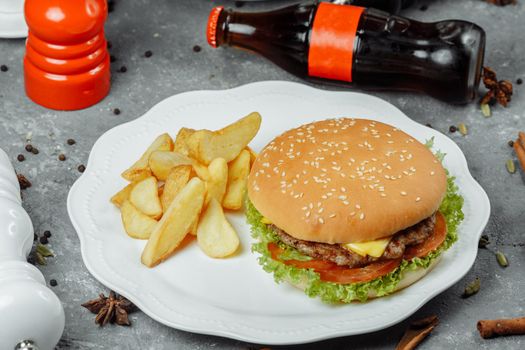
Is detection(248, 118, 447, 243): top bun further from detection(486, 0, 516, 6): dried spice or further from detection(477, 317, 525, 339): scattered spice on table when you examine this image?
detection(486, 0, 516, 6): dried spice

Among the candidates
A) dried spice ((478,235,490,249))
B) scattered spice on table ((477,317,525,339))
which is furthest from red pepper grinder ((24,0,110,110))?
scattered spice on table ((477,317,525,339))

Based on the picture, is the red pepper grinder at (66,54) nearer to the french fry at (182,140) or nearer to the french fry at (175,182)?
the french fry at (182,140)

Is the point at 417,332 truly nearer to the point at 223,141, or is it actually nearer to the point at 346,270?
the point at 346,270

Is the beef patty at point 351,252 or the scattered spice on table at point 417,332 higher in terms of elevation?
the beef patty at point 351,252

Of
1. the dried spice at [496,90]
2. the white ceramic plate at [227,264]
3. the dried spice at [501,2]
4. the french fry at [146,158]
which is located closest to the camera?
the white ceramic plate at [227,264]

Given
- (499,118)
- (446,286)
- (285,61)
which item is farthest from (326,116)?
(446,286)

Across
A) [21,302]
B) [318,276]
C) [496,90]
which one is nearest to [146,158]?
[318,276]

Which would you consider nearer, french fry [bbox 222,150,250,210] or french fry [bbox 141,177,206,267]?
french fry [bbox 141,177,206,267]

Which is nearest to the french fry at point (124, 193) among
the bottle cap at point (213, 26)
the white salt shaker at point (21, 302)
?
the white salt shaker at point (21, 302)
